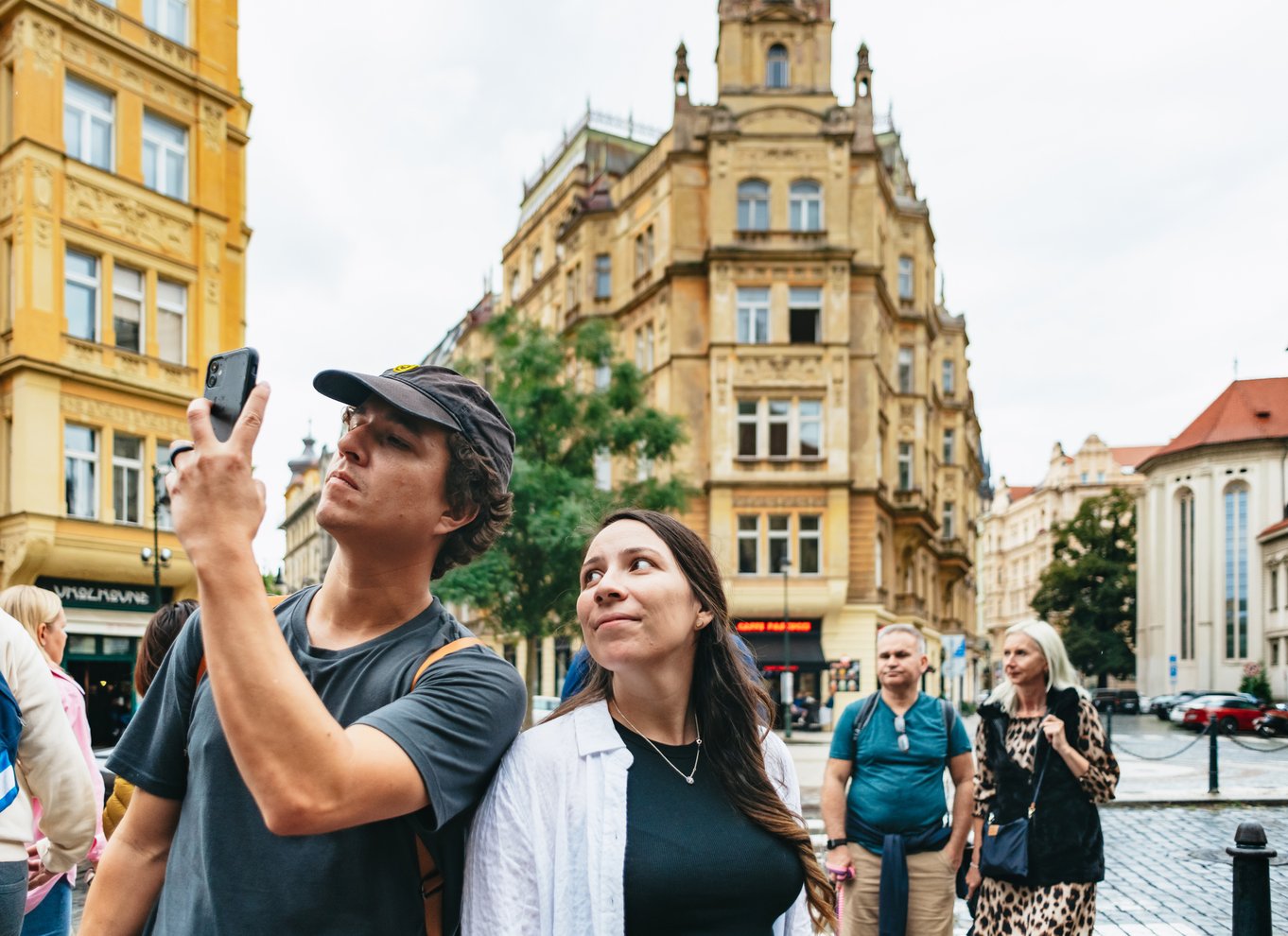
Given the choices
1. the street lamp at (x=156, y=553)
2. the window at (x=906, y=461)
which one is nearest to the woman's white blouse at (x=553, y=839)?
the street lamp at (x=156, y=553)

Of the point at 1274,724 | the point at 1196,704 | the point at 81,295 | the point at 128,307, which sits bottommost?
the point at 1196,704

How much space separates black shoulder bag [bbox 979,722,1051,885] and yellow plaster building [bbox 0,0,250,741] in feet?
63.6

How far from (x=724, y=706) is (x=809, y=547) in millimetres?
33803

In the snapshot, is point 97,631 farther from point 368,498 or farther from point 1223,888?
point 368,498

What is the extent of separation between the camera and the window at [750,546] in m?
35.9

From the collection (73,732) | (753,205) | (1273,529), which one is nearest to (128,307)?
(753,205)

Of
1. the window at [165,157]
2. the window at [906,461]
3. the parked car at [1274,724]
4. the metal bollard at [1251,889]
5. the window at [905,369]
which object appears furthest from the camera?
the window at [905,369]

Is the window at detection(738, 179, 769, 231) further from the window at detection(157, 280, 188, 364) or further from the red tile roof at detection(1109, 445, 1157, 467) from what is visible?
the red tile roof at detection(1109, 445, 1157, 467)

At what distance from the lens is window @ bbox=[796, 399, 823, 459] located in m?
35.8

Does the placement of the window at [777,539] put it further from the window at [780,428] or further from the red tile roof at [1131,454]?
the red tile roof at [1131,454]

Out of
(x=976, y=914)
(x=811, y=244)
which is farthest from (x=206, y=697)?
(x=811, y=244)

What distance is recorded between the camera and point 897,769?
19.4ft

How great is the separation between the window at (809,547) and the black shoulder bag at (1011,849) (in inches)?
1202

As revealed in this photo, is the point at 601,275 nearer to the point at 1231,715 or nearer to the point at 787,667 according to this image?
the point at 787,667
